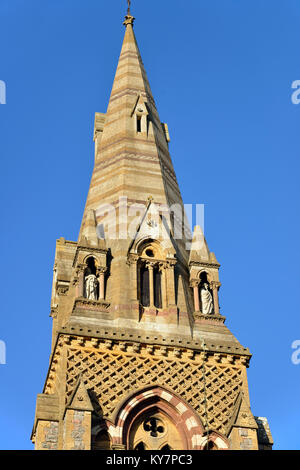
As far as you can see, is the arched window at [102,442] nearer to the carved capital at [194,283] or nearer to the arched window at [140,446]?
the arched window at [140,446]

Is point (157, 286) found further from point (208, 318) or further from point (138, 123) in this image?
point (138, 123)

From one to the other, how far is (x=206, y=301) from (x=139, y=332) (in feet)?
10.9

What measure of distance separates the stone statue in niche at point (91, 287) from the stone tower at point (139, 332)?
44 mm

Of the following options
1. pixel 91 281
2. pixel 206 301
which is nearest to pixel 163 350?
pixel 206 301

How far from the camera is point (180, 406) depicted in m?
34.7

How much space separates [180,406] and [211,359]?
2.25m

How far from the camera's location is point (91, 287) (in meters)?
37.4

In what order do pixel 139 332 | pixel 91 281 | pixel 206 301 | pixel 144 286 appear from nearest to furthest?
pixel 139 332 < pixel 91 281 < pixel 144 286 < pixel 206 301

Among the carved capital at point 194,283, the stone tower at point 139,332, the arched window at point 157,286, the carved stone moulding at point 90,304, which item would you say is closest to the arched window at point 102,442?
the stone tower at point 139,332

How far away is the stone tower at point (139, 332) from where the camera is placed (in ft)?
111
